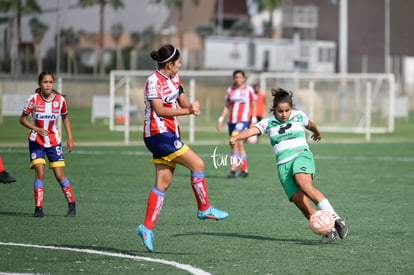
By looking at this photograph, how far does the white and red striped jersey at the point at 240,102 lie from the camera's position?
1841 cm

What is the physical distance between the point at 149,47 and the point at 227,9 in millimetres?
28394

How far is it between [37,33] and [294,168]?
2624 centimetres

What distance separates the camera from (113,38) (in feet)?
181

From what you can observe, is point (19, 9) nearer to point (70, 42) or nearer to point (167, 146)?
point (70, 42)

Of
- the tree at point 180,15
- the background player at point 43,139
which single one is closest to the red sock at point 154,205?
the background player at point 43,139

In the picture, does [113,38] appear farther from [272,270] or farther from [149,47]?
[272,270]

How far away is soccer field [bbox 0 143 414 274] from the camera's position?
8078 mm

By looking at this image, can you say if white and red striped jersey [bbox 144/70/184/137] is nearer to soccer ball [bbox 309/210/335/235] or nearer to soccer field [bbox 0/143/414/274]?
soccer field [bbox 0/143/414/274]

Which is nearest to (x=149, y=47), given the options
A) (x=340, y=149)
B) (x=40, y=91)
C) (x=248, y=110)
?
(x=340, y=149)

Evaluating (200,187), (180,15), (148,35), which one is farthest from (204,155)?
(180,15)

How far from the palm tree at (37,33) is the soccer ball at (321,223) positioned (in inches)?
962

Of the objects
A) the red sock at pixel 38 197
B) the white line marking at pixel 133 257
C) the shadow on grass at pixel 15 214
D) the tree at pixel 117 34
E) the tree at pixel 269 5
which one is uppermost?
the tree at pixel 269 5

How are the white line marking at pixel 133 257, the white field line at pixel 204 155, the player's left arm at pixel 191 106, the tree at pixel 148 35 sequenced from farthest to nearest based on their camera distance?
the tree at pixel 148 35 → the white field line at pixel 204 155 → the player's left arm at pixel 191 106 → the white line marking at pixel 133 257

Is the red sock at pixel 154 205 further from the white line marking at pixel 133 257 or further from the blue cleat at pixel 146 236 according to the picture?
the white line marking at pixel 133 257
